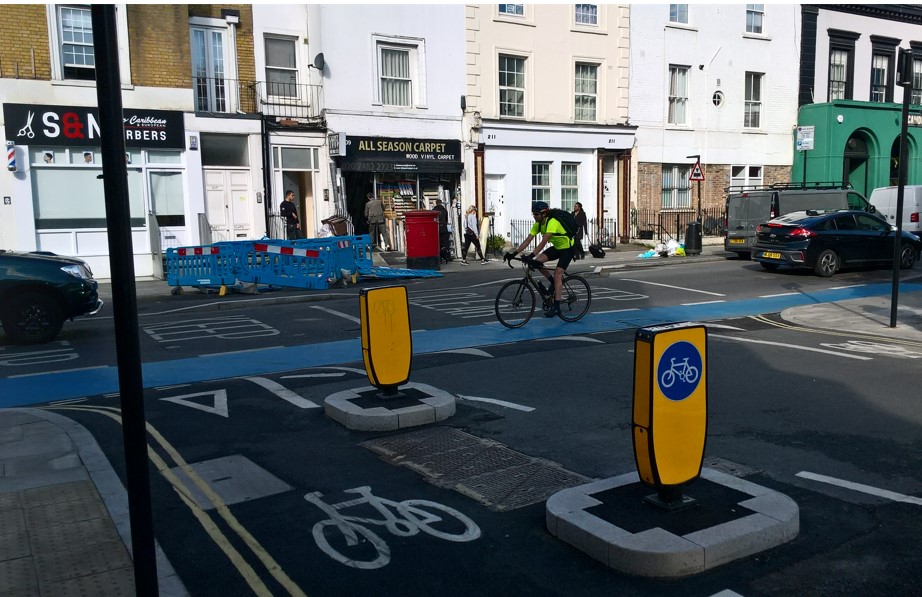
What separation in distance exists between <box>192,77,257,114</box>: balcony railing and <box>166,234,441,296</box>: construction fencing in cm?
655

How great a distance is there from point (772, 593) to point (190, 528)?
3382 millimetres

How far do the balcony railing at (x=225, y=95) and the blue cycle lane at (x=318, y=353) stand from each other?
528 inches

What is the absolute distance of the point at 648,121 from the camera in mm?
29797

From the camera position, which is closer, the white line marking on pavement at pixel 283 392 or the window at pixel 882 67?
the white line marking on pavement at pixel 283 392

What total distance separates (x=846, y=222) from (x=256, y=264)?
14.1 m

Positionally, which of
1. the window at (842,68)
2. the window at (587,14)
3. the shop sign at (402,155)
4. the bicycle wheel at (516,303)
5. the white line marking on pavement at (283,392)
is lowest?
the white line marking on pavement at (283,392)

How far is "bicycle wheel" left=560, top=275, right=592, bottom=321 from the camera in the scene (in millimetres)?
12672

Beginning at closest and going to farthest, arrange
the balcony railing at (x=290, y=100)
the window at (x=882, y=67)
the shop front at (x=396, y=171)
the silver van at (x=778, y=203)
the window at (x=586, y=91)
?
the silver van at (x=778, y=203) → the balcony railing at (x=290, y=100) → the shop front at (x=396, y=171) → the window at (x=586, y=91) → the window at (x=882, y=67)

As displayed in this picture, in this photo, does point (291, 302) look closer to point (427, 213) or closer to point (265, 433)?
point (427, 213)

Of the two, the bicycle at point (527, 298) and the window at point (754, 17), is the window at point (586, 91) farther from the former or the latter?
the bicycle at point (527, 298)

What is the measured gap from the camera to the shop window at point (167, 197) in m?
21.5

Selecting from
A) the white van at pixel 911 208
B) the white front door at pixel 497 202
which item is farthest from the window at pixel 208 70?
the white van at pixel 911 208

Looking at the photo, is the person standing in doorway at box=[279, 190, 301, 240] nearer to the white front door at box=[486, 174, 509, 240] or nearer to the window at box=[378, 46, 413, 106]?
the window at box=[378, 46, 413, 106]

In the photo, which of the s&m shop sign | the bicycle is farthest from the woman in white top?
the bicycle
